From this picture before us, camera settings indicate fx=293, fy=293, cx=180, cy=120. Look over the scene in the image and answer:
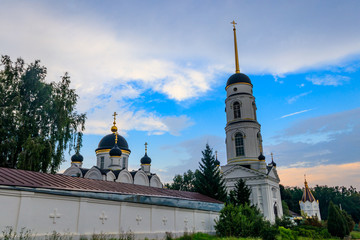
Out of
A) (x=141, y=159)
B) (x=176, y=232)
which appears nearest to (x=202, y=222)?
(x=176, y=232)

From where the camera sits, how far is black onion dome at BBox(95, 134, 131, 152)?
4141cm

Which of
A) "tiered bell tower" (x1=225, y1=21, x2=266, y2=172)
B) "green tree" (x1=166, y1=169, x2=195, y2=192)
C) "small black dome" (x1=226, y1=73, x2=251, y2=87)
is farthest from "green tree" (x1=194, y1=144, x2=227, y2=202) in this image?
"green tree" (x1=166, y1=169, x2=195, y2=192)

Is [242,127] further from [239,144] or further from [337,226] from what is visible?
[337,226]

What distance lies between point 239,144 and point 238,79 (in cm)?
947

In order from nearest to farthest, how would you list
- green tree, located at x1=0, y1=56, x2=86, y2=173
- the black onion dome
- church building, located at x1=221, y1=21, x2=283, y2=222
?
green tree, located at x1=0, y1=56, x2=86, y2=173
church building, located at x1=221, y1=21, x2=283, y2=222
the black onion dome

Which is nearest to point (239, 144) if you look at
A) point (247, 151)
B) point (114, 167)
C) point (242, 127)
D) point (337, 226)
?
point (247, 151)

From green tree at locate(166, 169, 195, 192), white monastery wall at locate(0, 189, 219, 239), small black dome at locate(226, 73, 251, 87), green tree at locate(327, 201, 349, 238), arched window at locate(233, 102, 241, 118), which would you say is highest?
small black dome at locate(226, 73, 251, 87)

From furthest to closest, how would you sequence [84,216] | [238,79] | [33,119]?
1. [238,79]
2. [33,119]
3. [84,216]

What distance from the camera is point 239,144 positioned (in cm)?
4038

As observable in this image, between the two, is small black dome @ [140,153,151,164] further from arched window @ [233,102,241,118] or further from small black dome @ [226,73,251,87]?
small black dome @ [226,73,251,87]

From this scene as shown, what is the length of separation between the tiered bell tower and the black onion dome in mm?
14797

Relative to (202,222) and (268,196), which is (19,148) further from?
(268,196)

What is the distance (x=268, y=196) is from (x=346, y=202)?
64.4 metres

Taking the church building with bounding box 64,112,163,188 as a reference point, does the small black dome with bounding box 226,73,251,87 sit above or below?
above
